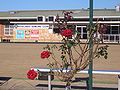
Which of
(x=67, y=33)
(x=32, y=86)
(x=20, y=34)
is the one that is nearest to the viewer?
(x=67, y=33)

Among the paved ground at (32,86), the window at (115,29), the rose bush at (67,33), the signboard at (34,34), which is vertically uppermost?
the window at (115,29)

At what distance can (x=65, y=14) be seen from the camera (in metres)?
6.22

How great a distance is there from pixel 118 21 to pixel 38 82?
46.4m

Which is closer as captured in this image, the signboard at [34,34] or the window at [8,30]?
the signboard at [34,34]

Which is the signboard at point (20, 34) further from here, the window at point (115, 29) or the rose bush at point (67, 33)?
the rose bush at point (67, 33)

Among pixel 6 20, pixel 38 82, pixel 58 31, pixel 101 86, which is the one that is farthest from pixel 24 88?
pixel 6 20

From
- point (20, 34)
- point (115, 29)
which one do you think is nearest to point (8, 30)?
point (20, 34)

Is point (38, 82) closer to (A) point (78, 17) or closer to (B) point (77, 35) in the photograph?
A: (B) point (77, 35)

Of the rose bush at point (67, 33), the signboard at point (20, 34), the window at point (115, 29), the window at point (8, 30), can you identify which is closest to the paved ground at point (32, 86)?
the rose bush at point (67, 33)

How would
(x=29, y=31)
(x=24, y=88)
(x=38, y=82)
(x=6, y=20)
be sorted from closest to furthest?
(x=24, y=88) → (x=38, y=82) → (x=29, y=31) → (x=6, y=20)

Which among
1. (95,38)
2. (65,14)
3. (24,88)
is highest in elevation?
(65,14)

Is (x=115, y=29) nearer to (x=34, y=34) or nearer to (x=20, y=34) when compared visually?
(x=34, y=34)

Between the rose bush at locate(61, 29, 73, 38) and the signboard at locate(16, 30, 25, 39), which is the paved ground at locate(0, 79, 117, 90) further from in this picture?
the signboard at locate(16, 30, 25, 39)

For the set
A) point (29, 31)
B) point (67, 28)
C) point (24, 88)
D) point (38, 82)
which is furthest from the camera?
point (29, 31)
